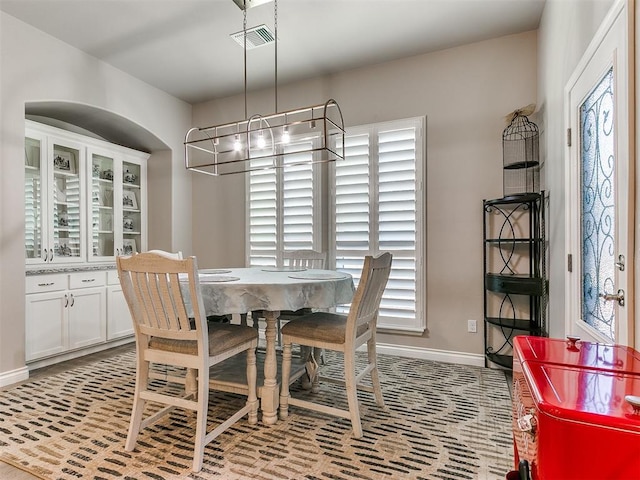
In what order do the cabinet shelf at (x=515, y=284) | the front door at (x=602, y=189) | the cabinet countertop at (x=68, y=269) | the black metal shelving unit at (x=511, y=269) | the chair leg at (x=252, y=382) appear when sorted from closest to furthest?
the front door at (x=602, y=189), the chair leg at (x=252, y=382), the cabinet shelf at (x=515, y=284), the black metal shelving unit at (x=511, y=269), the cabinet countertop at (x=68, y=269)

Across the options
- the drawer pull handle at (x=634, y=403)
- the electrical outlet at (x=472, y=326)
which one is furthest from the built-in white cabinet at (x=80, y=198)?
the drawer pull handle at (x=634, y=403)

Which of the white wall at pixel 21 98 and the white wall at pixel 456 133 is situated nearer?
the white wall at pixel 21 98

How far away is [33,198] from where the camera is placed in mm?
3348

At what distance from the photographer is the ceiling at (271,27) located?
2.84 metres

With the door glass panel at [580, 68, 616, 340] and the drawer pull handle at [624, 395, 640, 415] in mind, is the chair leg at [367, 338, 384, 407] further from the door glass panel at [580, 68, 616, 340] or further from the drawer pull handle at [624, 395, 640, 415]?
the drawer pull handle at [624, 395, 640, 415]

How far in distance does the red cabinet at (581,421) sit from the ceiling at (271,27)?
280 cm

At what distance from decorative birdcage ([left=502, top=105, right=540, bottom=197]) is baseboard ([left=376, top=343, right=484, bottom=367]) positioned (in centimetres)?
148

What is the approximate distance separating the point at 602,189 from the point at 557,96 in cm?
104

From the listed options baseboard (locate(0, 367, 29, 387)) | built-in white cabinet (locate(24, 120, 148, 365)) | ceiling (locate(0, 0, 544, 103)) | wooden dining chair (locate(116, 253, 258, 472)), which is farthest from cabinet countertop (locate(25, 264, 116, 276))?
ceiling (locate(0, 0, 544, 103))

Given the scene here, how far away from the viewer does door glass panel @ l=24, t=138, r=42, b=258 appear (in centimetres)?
329

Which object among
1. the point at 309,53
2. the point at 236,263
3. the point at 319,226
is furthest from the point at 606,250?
the point at 236,263

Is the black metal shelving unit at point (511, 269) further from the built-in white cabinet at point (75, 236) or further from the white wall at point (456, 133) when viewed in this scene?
the built-in white cabinet at point (75, 236)

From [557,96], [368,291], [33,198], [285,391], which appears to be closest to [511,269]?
[557,96]

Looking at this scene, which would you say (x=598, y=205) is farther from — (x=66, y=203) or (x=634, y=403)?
(x=66, y=203)
